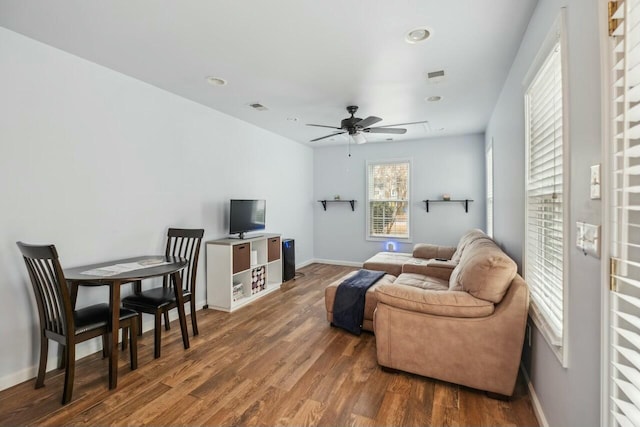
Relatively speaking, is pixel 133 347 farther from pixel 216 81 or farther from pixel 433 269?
pixel 433 269

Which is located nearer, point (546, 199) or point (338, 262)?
point (546, 199)

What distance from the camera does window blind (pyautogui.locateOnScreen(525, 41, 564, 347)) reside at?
1.63m

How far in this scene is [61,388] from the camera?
88.8 inches

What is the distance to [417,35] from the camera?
2344mm

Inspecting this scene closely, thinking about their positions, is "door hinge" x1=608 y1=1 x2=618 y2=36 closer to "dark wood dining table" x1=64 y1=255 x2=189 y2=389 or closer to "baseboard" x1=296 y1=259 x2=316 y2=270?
"dark wood dining table" x1=64 y1=255 x2=189 y2=389

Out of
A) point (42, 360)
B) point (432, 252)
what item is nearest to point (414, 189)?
point (432, 252)

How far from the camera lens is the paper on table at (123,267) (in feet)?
7.73

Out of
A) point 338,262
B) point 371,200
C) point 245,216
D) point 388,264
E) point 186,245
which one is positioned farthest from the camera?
point 338,262

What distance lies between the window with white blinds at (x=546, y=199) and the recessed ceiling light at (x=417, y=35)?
848mm

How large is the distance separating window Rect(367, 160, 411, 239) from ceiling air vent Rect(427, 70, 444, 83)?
2.99 metres

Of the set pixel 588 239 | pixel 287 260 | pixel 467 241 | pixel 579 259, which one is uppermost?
pixel 588 239

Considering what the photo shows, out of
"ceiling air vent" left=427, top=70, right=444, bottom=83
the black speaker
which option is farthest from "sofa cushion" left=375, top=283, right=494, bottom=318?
the black speaker

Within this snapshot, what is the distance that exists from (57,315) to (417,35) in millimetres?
3391

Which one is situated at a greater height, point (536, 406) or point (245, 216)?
point (245, 216)
